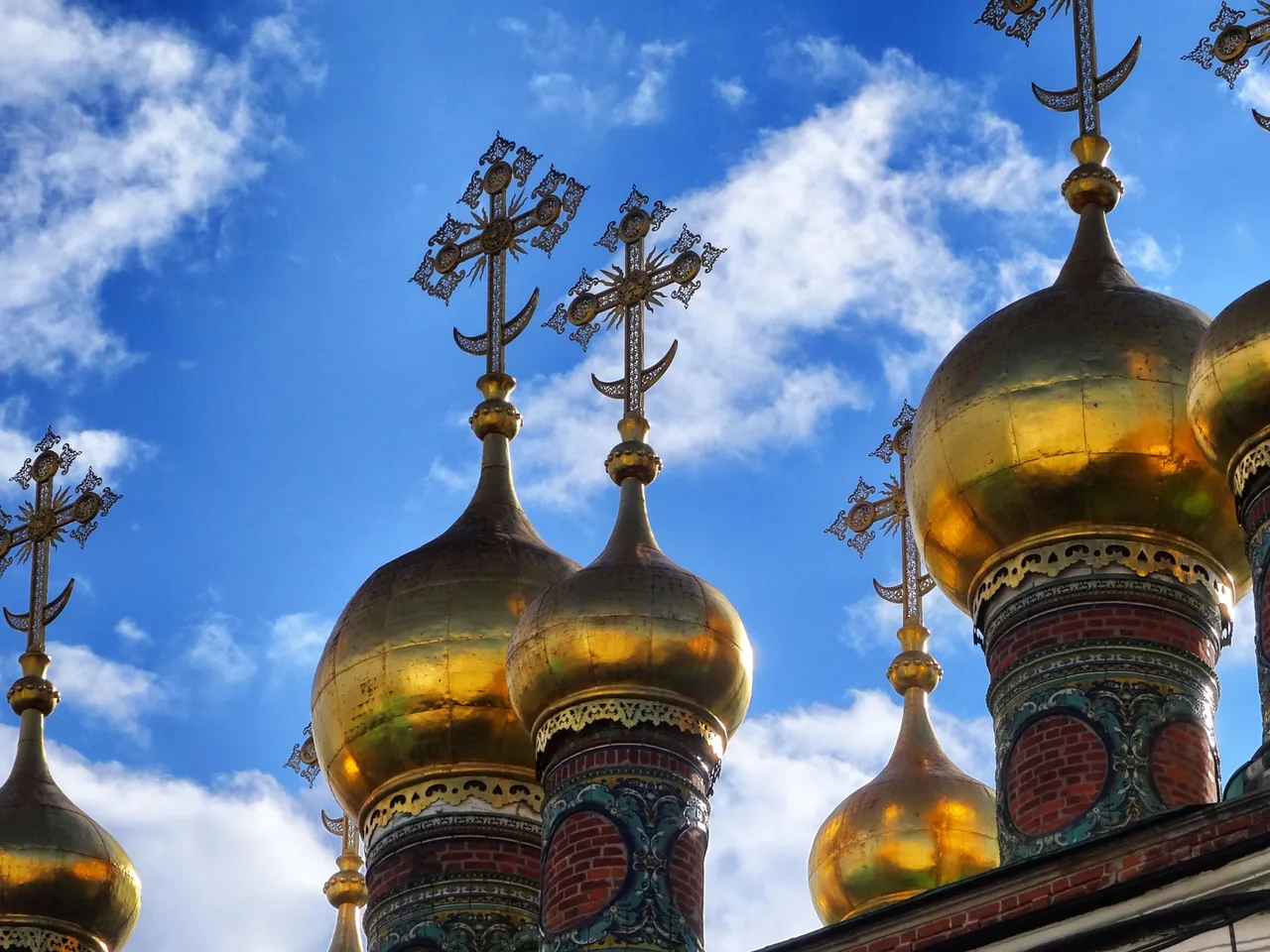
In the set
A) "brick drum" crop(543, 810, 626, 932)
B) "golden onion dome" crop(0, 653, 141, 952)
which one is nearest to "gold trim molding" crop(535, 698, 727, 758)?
"brick drum" crop(543, 810, 626, 932)

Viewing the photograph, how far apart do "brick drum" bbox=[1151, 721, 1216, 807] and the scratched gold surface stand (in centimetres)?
344

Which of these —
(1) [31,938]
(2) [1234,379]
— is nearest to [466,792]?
(1) [31,938]

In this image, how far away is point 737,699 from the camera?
17.5 meters

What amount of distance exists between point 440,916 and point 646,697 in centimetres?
174

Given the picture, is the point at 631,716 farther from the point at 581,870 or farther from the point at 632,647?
the point at 581,870

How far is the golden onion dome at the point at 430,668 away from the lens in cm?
1825

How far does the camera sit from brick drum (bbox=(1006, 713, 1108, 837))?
1619 cm

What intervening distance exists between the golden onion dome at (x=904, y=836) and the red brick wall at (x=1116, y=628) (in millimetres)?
1935

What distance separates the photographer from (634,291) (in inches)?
750

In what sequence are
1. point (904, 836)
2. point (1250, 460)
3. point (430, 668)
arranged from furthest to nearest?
point (904, 836), point (430, 668), point (1250, 460)

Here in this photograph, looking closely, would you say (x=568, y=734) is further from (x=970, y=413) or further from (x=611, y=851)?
(x=970, y=413)

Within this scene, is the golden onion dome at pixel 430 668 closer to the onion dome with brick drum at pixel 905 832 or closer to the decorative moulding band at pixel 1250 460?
the onion dome with brick drum at pixel 905 832

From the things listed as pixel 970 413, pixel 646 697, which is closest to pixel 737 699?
pixel 646 697

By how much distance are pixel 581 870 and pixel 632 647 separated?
1070 millimetres
